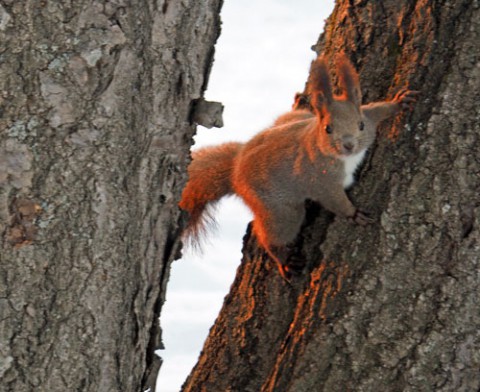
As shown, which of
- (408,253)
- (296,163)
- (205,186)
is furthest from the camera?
(205,186)

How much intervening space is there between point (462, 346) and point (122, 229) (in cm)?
106

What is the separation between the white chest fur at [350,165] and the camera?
2688 mm

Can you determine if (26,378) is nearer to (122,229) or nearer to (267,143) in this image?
(122,229)

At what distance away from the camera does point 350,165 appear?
2.76 meters

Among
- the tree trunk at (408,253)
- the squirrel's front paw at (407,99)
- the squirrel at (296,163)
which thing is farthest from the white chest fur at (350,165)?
the squirrel's front paw at (407,99)

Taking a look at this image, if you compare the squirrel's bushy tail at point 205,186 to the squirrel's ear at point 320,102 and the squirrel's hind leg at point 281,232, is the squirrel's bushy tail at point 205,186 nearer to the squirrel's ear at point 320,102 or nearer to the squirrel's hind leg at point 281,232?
the squirrel's hind leg at point 281,232

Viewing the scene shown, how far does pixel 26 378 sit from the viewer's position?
5.75ft

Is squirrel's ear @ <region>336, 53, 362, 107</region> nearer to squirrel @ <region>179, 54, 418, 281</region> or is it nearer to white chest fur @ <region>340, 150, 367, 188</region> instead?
squirrel @ <region>179, 54, 418, 281</region>

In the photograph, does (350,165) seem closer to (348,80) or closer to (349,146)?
(349,146)

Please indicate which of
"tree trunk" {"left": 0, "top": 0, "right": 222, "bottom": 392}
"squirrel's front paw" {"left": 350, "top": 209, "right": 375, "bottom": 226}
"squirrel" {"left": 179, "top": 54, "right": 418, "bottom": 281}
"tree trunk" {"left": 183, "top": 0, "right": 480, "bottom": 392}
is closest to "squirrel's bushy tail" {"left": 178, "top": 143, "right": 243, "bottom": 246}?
"squirrel" {"left": 179, "top": 54, "right": 418, "bottom": 281}

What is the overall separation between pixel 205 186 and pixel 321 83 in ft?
2.95

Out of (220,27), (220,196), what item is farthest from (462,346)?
(220,196)

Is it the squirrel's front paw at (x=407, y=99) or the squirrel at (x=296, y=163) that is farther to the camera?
the squirrel at (x=296, y=163)

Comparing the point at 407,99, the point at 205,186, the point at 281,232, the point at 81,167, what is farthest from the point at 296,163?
the point at 81,167
